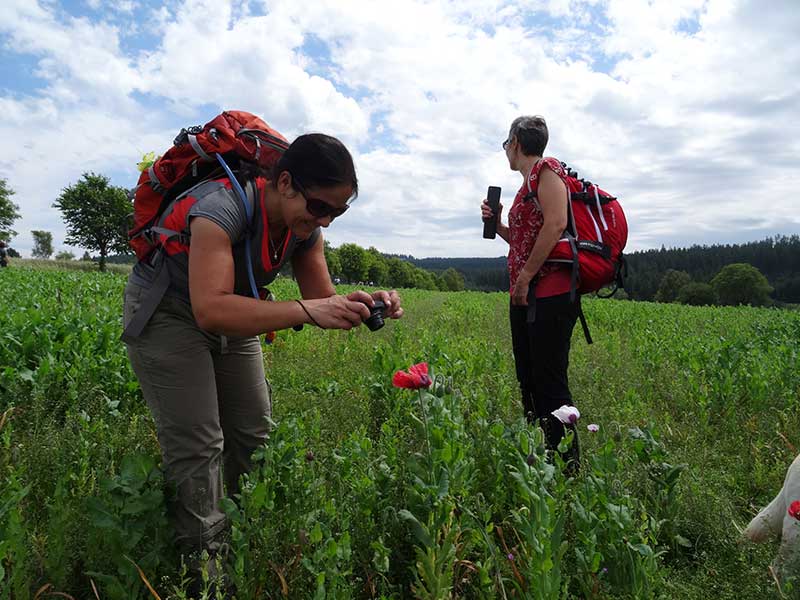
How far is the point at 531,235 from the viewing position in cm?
343

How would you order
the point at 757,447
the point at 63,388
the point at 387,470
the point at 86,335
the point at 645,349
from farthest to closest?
the point at 645,349, the point at 86,335, the point at 63,388, the point at 757,447, the point at 387,470

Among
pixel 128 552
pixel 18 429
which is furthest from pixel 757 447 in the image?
pixel 18 429

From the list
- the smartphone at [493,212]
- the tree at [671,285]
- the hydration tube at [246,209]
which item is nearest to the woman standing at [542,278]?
the smartphone at [493,212]

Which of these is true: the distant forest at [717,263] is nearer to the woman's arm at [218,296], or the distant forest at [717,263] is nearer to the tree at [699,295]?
the tree at [699,295]

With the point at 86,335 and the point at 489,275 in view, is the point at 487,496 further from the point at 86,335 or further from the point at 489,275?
the point at 489,275

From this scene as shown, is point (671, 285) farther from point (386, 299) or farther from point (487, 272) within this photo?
point (386, 299)

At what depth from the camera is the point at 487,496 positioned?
9.85 ft

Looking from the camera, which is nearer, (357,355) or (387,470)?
(387,470)

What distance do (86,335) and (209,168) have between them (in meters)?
4.03

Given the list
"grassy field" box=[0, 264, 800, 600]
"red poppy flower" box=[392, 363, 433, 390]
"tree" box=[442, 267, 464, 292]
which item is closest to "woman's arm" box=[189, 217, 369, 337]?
"red poppy flower" box=[392, 363, 433, 390]

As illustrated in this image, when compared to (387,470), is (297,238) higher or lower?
higher

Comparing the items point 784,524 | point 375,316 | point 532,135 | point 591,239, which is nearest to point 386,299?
point 375,316

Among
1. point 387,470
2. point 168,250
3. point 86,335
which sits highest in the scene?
point 168,250

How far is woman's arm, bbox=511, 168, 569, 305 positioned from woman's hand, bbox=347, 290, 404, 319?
1.14m
